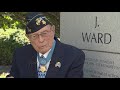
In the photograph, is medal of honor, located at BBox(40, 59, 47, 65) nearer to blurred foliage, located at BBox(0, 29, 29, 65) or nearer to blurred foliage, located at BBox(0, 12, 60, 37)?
blurred foliage, located at BBox(0, 12, 60, 37)

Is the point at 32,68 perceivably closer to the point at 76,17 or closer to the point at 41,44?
the point at 41,44

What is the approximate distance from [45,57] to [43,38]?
0.71 ft

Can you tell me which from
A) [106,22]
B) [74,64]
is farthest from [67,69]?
[106,22]

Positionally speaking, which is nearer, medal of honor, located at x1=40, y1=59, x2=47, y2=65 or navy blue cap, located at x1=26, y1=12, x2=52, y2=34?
navy blue cap, located at x1=26, y1=12, x2=52, y2=34

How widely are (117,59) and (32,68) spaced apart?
0.82 meters

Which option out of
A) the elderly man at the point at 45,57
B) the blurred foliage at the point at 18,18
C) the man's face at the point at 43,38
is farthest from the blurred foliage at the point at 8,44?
the man's face at the point at 43,38

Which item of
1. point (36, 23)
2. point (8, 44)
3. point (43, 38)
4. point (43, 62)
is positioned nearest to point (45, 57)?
point (43, 62)

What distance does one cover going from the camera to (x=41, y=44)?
3201 millimetres

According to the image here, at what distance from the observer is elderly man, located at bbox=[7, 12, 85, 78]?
10.4 feet

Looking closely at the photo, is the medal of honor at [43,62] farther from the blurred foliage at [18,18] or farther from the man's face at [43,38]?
the blurred foliage at [18,18]

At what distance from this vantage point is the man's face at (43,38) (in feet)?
10.4

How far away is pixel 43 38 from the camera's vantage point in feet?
10.3

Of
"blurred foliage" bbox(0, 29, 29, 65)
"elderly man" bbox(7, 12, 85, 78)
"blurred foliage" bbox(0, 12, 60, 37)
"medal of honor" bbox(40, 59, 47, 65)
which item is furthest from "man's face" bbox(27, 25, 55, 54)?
"blurred foliage" bbox(0, 29, 29, 65)
